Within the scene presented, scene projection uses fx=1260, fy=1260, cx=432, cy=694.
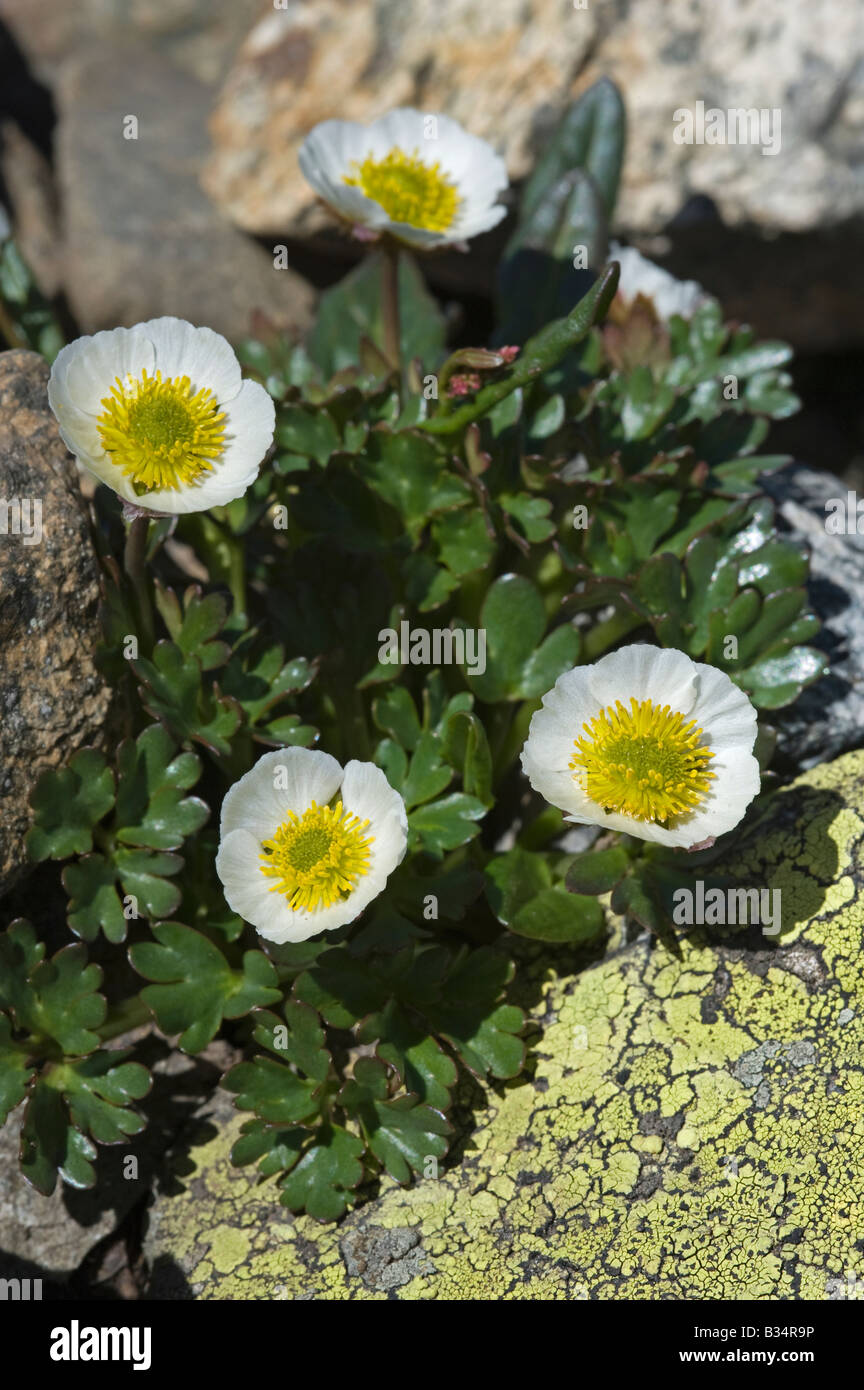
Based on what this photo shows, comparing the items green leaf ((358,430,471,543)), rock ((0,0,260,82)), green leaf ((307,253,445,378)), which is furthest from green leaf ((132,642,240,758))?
rock ((0,0,260,82))

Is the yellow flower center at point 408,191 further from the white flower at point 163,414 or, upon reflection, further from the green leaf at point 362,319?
the white flower at point 163,414

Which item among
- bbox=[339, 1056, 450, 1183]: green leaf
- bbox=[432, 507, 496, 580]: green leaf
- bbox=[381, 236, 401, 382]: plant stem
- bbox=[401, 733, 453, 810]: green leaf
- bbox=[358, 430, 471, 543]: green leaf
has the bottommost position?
bbox=[339, 1056, 450, 1183]: green leaf

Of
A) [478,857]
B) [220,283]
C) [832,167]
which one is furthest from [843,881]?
[220,283]

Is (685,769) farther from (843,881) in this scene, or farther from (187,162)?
(187,162)

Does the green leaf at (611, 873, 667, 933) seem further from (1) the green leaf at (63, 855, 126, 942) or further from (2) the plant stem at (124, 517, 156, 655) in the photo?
(2) the plant stem at (124, 517, 156, 655)

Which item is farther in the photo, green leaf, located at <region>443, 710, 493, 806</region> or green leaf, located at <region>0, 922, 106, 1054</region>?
green leaf, located at <region>443, 710, 493, 806</region>

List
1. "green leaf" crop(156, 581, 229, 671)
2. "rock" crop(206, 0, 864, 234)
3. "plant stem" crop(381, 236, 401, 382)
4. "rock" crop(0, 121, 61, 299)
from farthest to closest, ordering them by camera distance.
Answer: "rock" crop(0, 121, 61, 299) → "rock" crop(206, 0, 864, 234) → "plant stem" crop(381, 236, 401, 382) → "green leaf" crop(156, 581, 229, 671)
